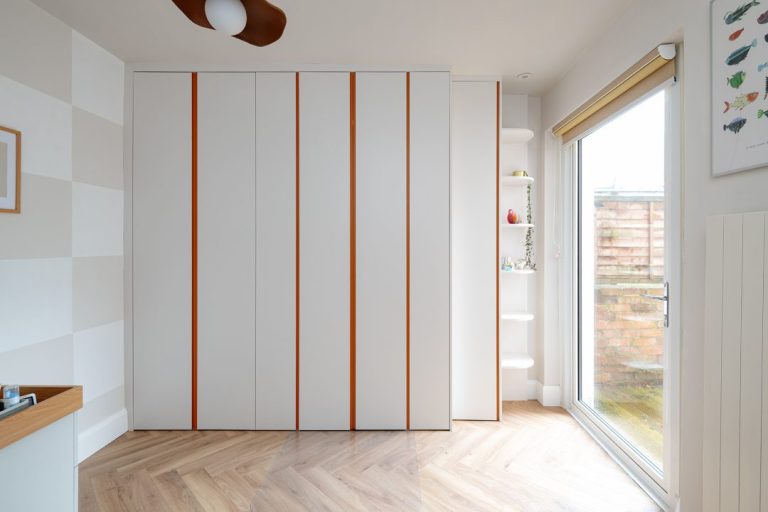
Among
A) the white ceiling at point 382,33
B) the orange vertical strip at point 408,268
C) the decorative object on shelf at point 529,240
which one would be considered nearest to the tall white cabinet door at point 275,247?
the white ceiling at point 382,33

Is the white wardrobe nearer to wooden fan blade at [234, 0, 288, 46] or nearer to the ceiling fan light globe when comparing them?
wooden fan blade at [234, 0, 288, 46]

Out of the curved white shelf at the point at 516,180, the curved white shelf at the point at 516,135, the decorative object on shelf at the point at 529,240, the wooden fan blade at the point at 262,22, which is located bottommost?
the decorative object on shelf at the point at 529,240

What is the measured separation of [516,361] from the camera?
350cm

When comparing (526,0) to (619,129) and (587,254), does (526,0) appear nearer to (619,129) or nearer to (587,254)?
(619,129)

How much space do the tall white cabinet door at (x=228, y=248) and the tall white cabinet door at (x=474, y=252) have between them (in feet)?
5.13

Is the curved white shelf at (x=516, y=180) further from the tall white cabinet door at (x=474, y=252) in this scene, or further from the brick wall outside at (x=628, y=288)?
the brick wall outside at (x=628, y=288)

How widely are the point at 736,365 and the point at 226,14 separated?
2.19 metres

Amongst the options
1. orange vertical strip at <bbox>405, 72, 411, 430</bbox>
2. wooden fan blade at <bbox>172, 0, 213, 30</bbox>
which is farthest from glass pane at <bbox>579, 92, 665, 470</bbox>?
wooden fan blade at <bbox>172, 0, 213, 30</bbox>

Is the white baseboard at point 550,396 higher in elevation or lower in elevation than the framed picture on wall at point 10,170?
lower

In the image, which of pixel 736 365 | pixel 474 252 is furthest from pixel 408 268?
pixel 736 365

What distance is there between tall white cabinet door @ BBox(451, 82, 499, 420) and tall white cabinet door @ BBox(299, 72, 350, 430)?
34.8 inches

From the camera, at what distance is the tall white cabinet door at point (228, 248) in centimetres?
313

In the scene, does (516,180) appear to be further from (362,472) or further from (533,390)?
(362,472)

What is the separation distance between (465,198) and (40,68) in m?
2.86
